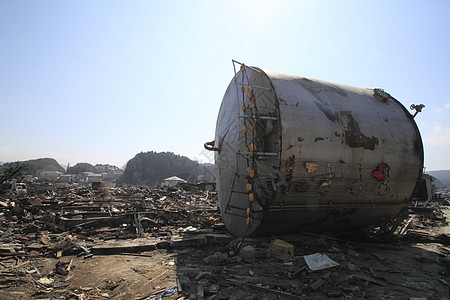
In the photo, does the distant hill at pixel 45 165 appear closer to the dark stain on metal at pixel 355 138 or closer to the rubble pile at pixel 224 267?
the rubble pile at pixel 224 267

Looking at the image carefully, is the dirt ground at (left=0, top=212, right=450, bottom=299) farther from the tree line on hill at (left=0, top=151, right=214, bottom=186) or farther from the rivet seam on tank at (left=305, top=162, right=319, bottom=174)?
the tree line on hill at (left=0, top=151, right=214, bottom=186)

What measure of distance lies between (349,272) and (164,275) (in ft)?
11.6

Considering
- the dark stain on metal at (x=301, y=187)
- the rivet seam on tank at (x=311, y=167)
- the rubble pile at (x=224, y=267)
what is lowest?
the rubble pile at (x=224, y=267)

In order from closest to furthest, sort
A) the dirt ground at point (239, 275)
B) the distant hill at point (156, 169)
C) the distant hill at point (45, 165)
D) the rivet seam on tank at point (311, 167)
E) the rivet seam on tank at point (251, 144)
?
the dirt ground at point (239, 275) → the rivet seam on tank at point (311, 167) → the rivet seam on tank at point (251, 144) → the distant hill at point (156, 169) → the distant hill at point (45, 165)

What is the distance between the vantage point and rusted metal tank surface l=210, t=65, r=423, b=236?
5.72m

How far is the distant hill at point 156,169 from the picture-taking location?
76938mm

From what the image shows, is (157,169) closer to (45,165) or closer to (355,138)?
(45,165)

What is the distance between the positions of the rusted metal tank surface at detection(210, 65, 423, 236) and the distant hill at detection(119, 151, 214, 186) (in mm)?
68420

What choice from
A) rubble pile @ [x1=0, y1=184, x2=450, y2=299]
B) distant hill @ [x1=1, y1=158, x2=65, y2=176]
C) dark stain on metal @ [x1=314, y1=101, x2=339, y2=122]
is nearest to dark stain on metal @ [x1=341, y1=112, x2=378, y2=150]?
dark stain on metal @ [x1=314, y1=101, x2=339, y2=122]

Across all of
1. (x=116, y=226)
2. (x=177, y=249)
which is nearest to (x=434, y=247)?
(x=177, y=249)

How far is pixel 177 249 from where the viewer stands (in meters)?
6.89

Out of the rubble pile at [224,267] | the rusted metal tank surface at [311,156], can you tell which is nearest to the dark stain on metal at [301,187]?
the rusted metal tank surface at [311,156]

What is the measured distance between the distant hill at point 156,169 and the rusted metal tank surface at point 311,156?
68420 mm

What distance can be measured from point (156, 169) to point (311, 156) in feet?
255
